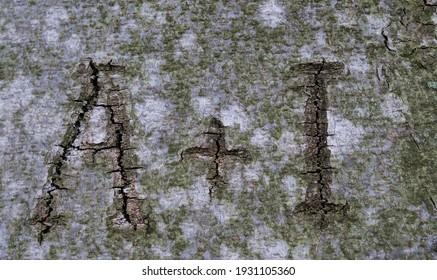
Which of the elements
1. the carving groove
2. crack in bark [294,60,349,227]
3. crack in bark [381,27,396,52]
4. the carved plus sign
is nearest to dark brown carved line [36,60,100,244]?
the carving groove

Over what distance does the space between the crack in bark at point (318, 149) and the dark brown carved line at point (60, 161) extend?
1.89 ft

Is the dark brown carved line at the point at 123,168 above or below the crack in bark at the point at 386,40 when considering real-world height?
below

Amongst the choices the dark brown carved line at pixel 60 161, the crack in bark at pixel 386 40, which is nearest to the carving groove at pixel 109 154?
the dark brown carved line at pixel 60 161

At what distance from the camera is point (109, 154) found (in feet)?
4.42

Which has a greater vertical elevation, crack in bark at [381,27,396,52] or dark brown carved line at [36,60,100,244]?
crack in bark at [381,27,396,52]

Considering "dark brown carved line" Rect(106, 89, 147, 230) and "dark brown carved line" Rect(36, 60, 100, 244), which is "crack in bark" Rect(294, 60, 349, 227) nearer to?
"dark brown carved line" Rect(106, 89, 147, 230)

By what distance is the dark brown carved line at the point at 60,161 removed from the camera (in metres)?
1.31

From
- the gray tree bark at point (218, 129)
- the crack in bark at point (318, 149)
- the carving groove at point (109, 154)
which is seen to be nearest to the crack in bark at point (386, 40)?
the gray tree bark at point (218, 129)

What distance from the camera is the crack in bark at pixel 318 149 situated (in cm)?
131

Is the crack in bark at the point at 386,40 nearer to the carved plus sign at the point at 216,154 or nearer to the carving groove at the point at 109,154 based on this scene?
the carved plus sign at the point at 216,154

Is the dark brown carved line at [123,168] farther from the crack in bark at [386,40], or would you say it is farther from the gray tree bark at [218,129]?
the crack in bark at [386,40]

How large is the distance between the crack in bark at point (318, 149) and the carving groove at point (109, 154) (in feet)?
1.46

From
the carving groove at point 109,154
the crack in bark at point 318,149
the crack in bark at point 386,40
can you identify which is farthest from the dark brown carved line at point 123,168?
the crack in bark at point 386,40

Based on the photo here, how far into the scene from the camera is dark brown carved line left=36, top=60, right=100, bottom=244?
51.8 inches
